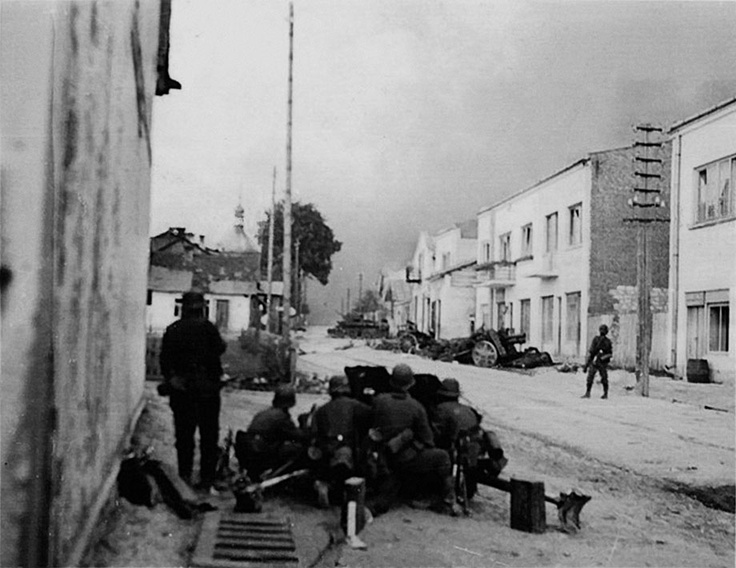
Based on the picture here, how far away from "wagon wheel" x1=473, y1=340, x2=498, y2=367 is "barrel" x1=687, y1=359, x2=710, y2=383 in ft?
23.6

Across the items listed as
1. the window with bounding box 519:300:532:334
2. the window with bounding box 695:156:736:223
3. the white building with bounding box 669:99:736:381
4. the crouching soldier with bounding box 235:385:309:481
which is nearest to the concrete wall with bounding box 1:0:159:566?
the crouching soldier with bounding box 235:385:309:481

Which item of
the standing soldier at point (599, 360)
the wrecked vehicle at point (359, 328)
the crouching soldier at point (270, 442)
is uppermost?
the wrecked vehicle at point (359, 328)

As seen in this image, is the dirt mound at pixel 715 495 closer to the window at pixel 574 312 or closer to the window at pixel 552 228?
the window at pixel 552 228

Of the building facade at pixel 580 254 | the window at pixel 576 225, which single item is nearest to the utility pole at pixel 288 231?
the building facade at pixel 580 254

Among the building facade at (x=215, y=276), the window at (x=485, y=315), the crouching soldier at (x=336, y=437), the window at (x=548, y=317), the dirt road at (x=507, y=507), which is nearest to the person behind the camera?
the building facade at (x=215, y=276)

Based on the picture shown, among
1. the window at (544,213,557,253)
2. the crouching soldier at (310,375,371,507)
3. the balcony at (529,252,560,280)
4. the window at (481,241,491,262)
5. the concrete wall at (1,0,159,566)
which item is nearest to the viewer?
the concrete wall at (1,0,159,566)

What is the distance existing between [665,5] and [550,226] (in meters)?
8.11

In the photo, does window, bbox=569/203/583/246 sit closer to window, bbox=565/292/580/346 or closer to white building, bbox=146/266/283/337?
window, bbox=565/292/580/346

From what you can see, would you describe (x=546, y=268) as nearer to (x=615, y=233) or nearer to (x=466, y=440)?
(x=466, y=440)

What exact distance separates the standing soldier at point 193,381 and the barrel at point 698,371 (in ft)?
31.5

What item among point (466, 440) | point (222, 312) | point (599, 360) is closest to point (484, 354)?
point (466, 440)

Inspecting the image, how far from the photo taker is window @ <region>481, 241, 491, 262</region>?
5.82 m

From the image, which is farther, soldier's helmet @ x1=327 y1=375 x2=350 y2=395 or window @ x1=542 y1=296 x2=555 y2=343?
window @ x1=542 y1=296 x2=555 y2=343

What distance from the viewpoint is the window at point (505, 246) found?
21.8ft
